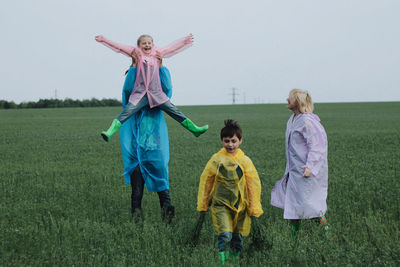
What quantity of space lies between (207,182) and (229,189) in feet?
0.83

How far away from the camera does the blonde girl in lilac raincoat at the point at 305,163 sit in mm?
5371

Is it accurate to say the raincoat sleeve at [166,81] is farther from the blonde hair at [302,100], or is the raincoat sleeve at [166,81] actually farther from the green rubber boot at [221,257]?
the green rubber boot at [221,257]

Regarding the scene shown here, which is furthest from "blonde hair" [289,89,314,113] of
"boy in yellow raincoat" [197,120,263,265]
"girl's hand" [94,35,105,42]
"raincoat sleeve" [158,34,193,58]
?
"girl's hand" [94,35,105,42]

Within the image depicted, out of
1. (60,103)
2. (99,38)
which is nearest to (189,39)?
(99,38)

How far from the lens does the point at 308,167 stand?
5332mm

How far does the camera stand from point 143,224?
591 centimetres

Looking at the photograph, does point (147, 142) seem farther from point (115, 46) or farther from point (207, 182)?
point (207, 182)

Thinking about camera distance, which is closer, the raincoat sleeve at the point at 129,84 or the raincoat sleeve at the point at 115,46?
the raincoat sleeve at the point at 115,46

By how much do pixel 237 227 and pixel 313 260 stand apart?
88cm

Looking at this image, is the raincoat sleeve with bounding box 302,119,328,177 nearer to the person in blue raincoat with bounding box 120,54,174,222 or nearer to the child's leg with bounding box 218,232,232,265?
the child's leg with bounding box 218,232,232,265

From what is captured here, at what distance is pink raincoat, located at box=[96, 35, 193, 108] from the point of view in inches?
236

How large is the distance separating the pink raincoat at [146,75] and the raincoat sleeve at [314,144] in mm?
1982

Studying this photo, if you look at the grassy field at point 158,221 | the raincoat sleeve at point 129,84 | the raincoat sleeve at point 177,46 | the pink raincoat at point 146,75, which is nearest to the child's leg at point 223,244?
the grassy field at point 158,221

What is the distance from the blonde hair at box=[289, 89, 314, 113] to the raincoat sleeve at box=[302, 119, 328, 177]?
168 mm
